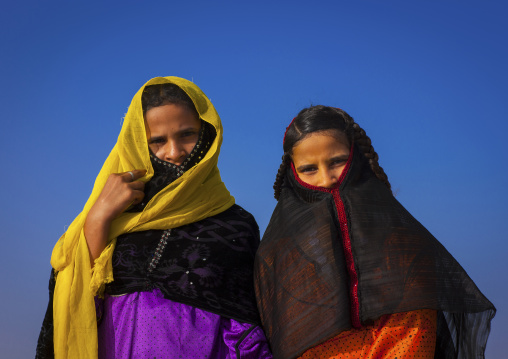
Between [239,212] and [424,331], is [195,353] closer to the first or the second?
[239,212]

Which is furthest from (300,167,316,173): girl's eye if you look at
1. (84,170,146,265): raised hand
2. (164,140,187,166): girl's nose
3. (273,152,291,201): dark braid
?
(84,170,146,265): raised hand

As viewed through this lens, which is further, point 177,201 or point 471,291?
point 177,201

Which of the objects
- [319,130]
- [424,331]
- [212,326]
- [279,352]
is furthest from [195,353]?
[319,130]

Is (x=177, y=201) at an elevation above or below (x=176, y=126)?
below

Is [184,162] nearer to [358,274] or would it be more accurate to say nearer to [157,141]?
[157,141]

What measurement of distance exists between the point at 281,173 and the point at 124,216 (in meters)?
1.06

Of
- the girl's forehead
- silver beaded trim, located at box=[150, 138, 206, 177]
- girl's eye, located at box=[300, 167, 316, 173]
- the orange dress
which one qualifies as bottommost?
the orange dress

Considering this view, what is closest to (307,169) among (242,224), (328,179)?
(328,179)

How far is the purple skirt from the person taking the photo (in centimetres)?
284

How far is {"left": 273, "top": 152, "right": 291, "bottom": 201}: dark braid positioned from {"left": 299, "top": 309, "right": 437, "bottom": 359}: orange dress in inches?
44.1

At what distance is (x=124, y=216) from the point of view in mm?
3189

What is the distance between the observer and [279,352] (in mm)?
2949

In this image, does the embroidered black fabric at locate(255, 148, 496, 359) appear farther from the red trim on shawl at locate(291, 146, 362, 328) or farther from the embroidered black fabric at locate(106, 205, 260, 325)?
the embroidered black fabric at locate(106, 205, 260, 325)

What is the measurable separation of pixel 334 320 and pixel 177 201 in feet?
3.73
